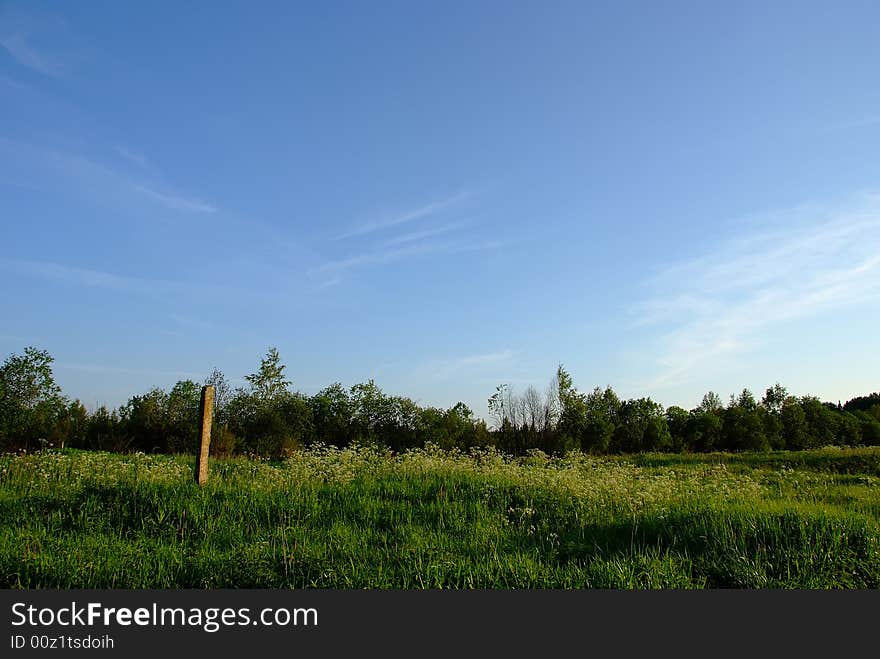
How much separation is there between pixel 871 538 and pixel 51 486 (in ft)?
41.2

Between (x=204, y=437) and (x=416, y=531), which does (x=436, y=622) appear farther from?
(x=204, y=437)

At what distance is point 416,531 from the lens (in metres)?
7.27

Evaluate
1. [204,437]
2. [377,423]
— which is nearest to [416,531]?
[204,437]

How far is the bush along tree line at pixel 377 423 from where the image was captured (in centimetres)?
2266

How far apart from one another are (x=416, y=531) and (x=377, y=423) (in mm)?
20152

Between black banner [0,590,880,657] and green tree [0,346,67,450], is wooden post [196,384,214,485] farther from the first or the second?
green tree [0,346,67,450]

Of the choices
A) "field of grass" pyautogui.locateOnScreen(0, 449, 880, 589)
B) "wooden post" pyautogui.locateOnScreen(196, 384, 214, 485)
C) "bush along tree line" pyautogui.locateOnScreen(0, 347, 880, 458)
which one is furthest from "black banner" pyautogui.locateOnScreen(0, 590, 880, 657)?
"bush along tree line" pyautogui.locateOnScreen(0, 347, 880, 458)

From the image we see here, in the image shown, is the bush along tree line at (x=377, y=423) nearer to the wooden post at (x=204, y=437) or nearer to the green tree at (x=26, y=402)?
the green tree at (x=26, y=402)

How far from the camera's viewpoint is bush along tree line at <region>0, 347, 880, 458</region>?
22.7m

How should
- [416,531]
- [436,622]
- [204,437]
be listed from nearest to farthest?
1. [436,622]
2. [416,531]
3. [204,437]

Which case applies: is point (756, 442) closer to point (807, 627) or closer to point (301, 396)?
point (301, 396)

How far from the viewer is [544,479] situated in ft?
34.2

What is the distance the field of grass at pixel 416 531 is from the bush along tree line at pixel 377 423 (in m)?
11.5

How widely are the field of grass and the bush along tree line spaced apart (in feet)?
37.6
